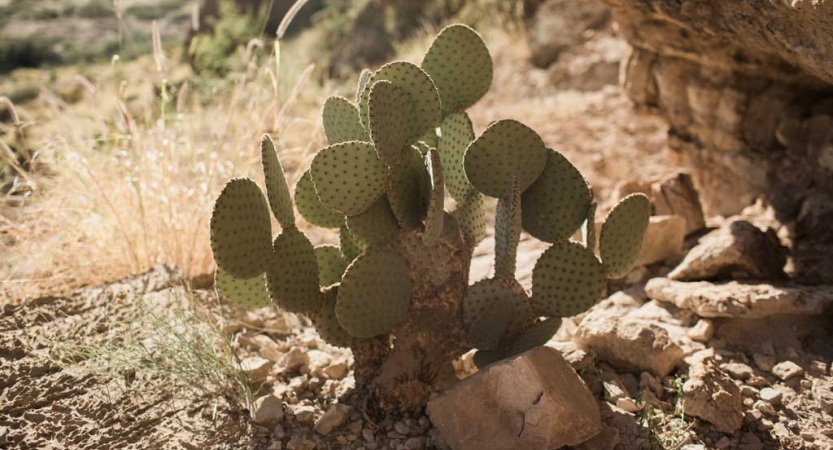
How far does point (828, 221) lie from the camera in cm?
307

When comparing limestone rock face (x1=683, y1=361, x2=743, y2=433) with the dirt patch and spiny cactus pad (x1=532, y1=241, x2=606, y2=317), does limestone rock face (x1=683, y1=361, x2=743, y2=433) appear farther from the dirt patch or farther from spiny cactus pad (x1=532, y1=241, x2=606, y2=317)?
the dirt patch

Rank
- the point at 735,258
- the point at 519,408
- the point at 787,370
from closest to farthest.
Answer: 1. the point at 519,408
2. the point at 787,370
3. the point at 735,258

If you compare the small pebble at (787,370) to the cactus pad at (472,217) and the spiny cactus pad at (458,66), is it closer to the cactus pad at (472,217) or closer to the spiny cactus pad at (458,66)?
the cactus pad at (472,217)

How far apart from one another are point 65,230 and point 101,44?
14962 mm

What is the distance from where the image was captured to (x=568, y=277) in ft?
7.88

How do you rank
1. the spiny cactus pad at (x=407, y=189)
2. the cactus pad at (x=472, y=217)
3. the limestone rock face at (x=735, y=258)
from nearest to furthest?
1. the spiny cactus pad at (x=407, y=189)
2. the cactus pad at (x=472, y=217)
3. the limestone rock face at (x=735, y=258)

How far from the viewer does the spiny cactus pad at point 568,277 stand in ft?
7.89

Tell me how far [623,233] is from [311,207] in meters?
1.01

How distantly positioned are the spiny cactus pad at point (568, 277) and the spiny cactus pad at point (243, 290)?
88 centimetres

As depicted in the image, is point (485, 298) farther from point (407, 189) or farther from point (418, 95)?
point (418, 95)

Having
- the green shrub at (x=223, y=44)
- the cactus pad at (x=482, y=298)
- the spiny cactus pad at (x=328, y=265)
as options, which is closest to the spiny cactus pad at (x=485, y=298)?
the cactus pad at (x=482, y=298)

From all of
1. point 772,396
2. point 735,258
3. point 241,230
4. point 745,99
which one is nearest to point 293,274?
point 241,230

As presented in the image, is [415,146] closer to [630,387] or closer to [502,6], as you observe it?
[630,387]

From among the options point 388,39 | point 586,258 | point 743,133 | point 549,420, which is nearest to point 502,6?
point 388,39
